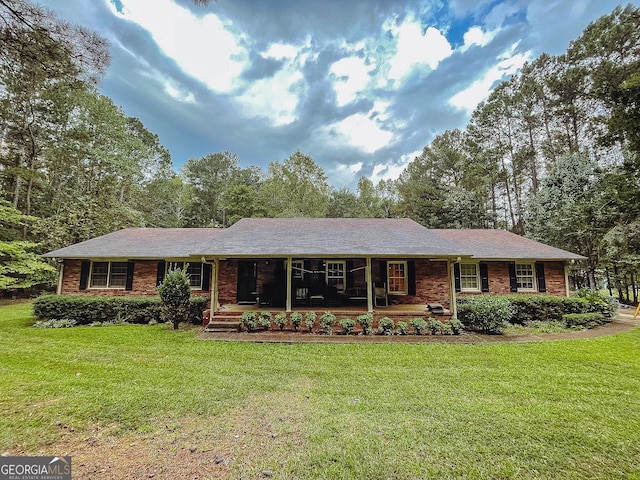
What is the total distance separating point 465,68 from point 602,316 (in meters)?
13.0

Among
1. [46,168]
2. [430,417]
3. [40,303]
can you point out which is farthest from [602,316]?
[46,168]

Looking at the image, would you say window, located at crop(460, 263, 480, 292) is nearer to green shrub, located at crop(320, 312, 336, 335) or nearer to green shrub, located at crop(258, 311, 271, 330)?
green shrub, located at crop(320, 312, 336, 335)

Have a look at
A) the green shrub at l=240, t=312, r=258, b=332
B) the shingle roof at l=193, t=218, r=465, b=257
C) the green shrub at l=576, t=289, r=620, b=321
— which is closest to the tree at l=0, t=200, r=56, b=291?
the shingle roof at l=193, t=218, r=465, b=257

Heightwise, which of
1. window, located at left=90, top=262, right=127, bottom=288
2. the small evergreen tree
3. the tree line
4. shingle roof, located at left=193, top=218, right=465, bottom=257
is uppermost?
the tree line

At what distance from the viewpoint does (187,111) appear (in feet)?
70.9

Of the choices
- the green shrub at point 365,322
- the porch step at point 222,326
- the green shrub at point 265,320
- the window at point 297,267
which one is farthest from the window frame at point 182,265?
the green shrub at point 365,322

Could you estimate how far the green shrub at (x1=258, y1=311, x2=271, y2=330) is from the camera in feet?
29.3

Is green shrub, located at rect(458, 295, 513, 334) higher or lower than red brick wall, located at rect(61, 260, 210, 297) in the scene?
lower

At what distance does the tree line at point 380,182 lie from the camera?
992 centimetres

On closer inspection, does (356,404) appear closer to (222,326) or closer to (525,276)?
(222,326)

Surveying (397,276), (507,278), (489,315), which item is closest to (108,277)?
(397,276)

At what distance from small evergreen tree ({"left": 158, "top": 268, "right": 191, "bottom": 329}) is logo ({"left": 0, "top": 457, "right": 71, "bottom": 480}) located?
6.67 metres

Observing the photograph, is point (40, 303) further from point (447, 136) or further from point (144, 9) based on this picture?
point (447, 136)

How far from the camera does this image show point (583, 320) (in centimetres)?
984
